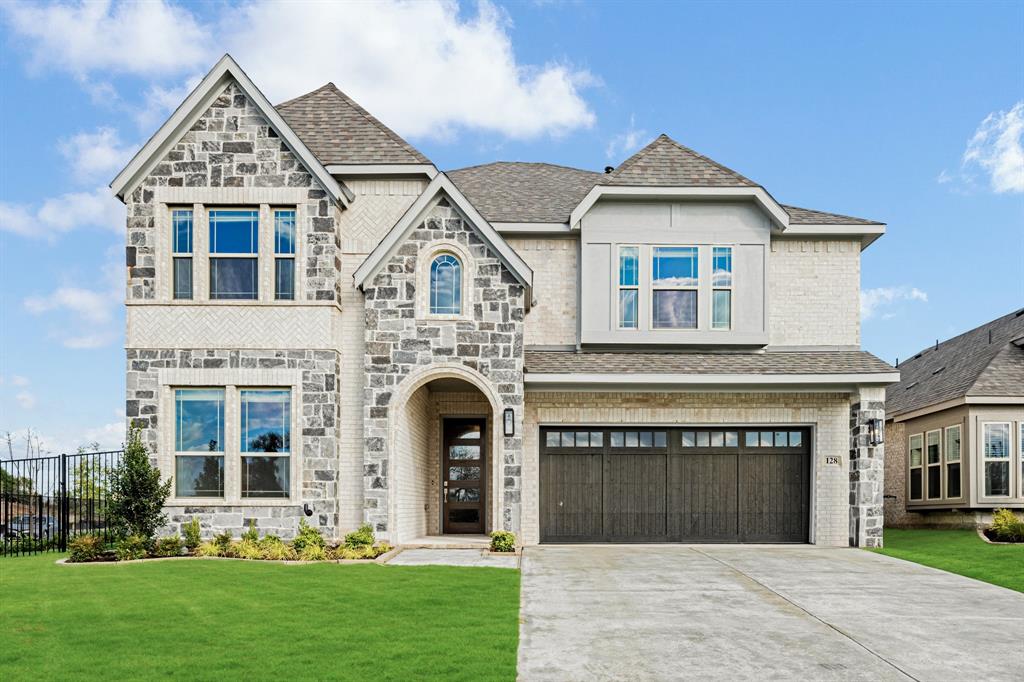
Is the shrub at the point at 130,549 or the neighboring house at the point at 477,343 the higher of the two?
the neighboring house at the point at 477,343

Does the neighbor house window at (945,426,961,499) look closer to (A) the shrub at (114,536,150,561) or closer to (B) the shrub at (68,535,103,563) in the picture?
(A) the shrub at (114,536,150,561)

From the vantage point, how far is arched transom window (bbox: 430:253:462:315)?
17016 millimetres

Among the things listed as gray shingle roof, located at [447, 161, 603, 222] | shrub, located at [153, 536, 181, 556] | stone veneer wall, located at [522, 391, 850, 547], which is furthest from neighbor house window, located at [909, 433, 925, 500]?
shrub, located at [153, 536, 181, 556]

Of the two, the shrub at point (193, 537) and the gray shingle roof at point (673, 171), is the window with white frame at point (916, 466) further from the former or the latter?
the shrub at point (193, 537)

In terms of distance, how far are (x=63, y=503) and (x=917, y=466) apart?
2034cm

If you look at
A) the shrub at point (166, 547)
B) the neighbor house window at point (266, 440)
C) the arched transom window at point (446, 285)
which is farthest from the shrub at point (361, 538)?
the arched transom window at point (446, 285)

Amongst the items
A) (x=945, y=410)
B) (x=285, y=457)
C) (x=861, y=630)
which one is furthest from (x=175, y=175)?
(x=945, y=410)

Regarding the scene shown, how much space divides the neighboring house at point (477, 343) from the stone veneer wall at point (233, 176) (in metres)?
0.04

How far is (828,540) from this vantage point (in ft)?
61.4

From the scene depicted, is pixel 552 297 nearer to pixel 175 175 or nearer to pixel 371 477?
pixel 371 477

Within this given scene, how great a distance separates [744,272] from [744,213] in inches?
48.1

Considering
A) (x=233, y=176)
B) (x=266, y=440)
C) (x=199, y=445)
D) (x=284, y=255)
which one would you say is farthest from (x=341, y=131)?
(x=199, y=445)

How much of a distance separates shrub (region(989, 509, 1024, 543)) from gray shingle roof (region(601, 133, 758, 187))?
8.68 meters

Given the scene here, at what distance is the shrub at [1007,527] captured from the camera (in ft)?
61.6
